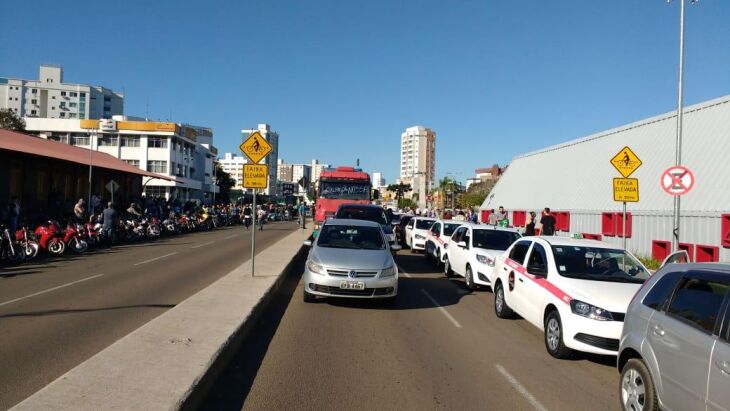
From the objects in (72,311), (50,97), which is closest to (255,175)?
(72,311)

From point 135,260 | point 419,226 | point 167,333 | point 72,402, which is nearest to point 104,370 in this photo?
point 72,402

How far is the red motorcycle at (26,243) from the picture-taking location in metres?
16.9

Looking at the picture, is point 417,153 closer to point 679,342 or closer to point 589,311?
point 589,311

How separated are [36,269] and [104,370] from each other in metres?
11.3

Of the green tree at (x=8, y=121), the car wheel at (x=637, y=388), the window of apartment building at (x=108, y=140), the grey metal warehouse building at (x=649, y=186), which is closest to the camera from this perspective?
the car wheel at (x=637, y=388)

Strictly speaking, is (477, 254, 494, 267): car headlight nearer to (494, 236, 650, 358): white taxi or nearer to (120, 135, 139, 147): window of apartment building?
(494, 236, 650, 358): white taxi

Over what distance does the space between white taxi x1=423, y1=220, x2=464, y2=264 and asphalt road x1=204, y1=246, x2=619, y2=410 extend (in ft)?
23.5

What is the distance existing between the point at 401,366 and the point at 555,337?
2177mm

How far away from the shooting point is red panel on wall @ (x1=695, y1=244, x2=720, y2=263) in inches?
584

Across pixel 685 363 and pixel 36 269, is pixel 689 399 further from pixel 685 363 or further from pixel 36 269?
pixel 36 269

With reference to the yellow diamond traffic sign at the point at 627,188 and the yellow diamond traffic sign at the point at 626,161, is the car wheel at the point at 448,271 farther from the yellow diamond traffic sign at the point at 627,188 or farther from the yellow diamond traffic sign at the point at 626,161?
the yellow diamond traffic sign at the point at 626,161

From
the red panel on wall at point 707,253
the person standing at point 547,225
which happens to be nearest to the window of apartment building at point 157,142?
the person standing at point 547,225

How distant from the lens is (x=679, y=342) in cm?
428

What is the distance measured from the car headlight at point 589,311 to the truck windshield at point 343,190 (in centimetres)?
1948
